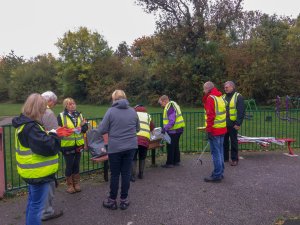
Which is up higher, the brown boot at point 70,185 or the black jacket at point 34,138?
the black jacket at point 34,138

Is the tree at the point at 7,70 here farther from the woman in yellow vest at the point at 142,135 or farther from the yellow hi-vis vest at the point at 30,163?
the yellow hi-vis vest at the point at 30,163

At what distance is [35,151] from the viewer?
3848 millimetres

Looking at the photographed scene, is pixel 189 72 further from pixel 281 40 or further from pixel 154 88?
pixel 281 40

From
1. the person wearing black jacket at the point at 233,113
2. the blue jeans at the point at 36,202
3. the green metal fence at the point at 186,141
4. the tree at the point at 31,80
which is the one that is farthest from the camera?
the tree at the point at 31,80

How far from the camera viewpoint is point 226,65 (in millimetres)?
25594

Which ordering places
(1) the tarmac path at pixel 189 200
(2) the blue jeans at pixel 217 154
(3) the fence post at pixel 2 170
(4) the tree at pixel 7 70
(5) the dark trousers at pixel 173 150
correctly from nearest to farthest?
(1) the tarmac path at pixel 189 200 < (3) the fence post at pixel 2 170 < (2) the blue jeans at pixel 217 154 < (5) the dark trousers at pixel 173 150 < (4) the tree at pixel 7 70

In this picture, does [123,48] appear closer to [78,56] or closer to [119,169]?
[78,56]

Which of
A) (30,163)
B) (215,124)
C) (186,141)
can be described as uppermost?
(215,124)

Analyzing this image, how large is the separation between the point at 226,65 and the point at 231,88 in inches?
728

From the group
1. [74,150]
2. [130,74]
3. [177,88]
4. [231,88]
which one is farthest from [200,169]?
[130,74]

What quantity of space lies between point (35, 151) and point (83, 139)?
205 centimetres

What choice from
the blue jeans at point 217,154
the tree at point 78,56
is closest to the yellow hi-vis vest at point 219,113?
the blue jeans at point 217,154

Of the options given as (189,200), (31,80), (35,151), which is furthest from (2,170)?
(31,80)

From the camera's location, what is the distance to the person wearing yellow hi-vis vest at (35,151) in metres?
3.82
